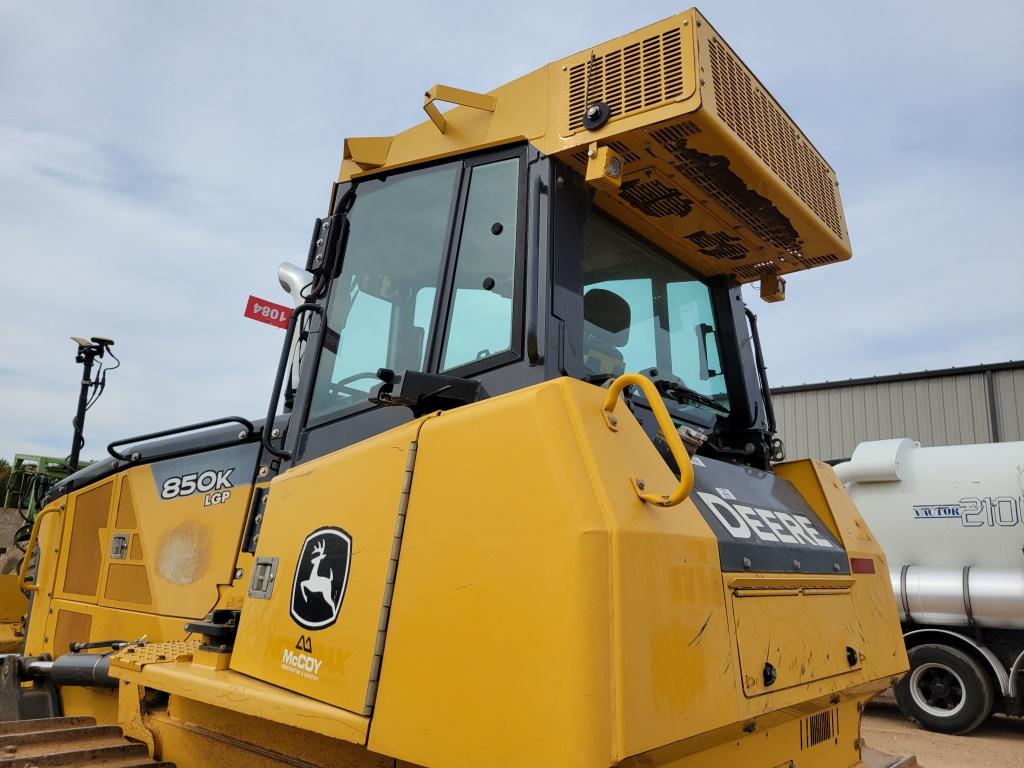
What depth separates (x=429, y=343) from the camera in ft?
8.79

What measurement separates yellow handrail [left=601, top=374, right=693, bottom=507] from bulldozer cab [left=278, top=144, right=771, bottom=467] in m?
0.34

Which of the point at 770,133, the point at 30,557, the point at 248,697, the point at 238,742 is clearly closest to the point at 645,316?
the point at 770,133

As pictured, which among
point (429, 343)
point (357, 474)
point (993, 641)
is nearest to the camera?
point (357, 474)

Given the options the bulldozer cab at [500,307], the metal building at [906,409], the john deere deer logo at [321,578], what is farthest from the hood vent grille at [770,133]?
the metal building at [906,409]

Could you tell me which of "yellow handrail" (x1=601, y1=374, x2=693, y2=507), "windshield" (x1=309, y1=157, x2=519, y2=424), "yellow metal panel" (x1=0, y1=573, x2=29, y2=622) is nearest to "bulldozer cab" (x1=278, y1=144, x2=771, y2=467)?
"windshield" (x1=309, y1=157, x2=519, y2=424)

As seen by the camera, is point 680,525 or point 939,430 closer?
point 680,525

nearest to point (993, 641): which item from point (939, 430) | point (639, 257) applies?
point (639, 257)

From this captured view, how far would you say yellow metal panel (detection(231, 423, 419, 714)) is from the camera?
2.12m

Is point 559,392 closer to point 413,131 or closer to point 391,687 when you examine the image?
point 391,687

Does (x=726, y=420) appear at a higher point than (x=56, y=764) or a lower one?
higher

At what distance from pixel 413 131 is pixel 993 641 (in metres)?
7.57

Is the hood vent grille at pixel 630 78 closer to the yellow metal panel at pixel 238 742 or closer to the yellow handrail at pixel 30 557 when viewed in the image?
the yellow metal panel at pixel 238 742

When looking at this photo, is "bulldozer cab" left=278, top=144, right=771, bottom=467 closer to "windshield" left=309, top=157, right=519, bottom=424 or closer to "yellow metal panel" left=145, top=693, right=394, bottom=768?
"windshield" left=309, top=157, right=519, bottom=424

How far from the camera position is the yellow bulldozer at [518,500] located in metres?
1.82
